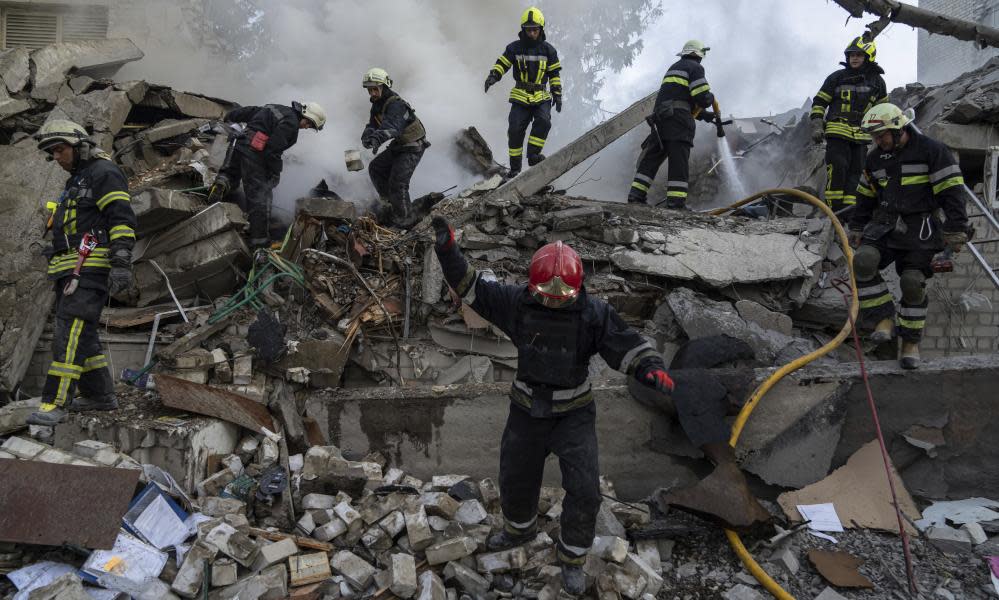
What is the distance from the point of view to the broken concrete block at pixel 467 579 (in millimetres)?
3234

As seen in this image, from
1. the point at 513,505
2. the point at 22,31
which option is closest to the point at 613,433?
the point at 513,505

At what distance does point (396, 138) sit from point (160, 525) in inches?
171

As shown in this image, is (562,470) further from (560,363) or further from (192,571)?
(192,571)

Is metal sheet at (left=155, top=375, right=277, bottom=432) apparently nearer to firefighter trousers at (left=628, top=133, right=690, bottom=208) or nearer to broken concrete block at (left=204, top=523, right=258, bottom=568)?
broken concrete block at (left=204, top=523, right=258, bottom=568)

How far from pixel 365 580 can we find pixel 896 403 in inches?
143

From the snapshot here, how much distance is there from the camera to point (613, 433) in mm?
4371

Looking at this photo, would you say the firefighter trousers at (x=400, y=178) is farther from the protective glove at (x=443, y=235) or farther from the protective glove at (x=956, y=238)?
the protective glove at (x=956, y=238)

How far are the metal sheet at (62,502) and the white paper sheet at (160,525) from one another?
115mm

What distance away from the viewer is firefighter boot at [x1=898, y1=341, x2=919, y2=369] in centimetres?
430

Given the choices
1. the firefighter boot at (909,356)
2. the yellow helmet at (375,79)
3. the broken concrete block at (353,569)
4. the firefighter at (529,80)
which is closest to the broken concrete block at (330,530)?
the broken concrete block at (353,569)

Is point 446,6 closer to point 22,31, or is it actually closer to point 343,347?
point 22,31

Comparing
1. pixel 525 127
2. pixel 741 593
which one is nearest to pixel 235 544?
pixel 741 593

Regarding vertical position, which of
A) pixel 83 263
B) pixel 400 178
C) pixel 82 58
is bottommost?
pixel 83 263

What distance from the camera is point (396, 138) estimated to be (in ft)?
21.5
